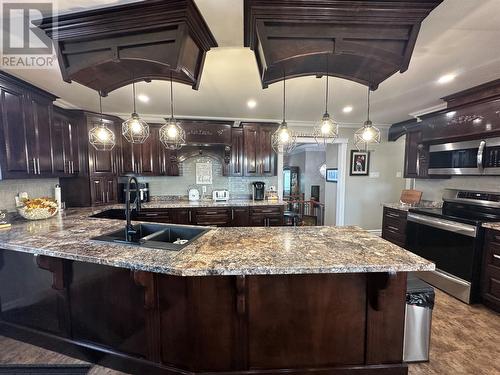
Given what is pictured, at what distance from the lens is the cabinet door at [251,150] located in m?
4.29

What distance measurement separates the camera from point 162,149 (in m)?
4.14

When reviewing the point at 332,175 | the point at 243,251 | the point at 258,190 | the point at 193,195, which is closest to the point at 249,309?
the point at 243,251

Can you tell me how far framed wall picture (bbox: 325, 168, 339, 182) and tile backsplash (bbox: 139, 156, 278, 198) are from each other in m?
1.75

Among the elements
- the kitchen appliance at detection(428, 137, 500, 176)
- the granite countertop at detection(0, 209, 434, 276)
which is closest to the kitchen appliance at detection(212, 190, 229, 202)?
the granite countertop at detection(0, 209, 434, 276)

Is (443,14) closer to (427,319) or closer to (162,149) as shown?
(427,319)

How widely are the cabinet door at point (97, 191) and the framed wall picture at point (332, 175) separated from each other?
187 inches

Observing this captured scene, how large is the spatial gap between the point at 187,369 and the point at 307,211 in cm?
695

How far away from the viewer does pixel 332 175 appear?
5637mm

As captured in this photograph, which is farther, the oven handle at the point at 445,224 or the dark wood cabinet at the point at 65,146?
the dark wood cabinet at the point at 65,146

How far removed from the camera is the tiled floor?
1725 millimetres

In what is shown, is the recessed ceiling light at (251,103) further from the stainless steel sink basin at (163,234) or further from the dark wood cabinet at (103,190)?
the dark wood cabinet at (103,190)

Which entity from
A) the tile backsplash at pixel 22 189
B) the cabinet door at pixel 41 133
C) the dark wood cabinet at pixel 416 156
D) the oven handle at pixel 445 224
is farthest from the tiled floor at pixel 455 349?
the dark wood cabinet at pixel 416 156

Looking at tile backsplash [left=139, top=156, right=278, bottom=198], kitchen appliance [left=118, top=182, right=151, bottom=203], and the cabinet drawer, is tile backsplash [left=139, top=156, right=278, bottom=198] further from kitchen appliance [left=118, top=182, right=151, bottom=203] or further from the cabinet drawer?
the cabinet drawer

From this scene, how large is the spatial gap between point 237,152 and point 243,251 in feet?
9.83
